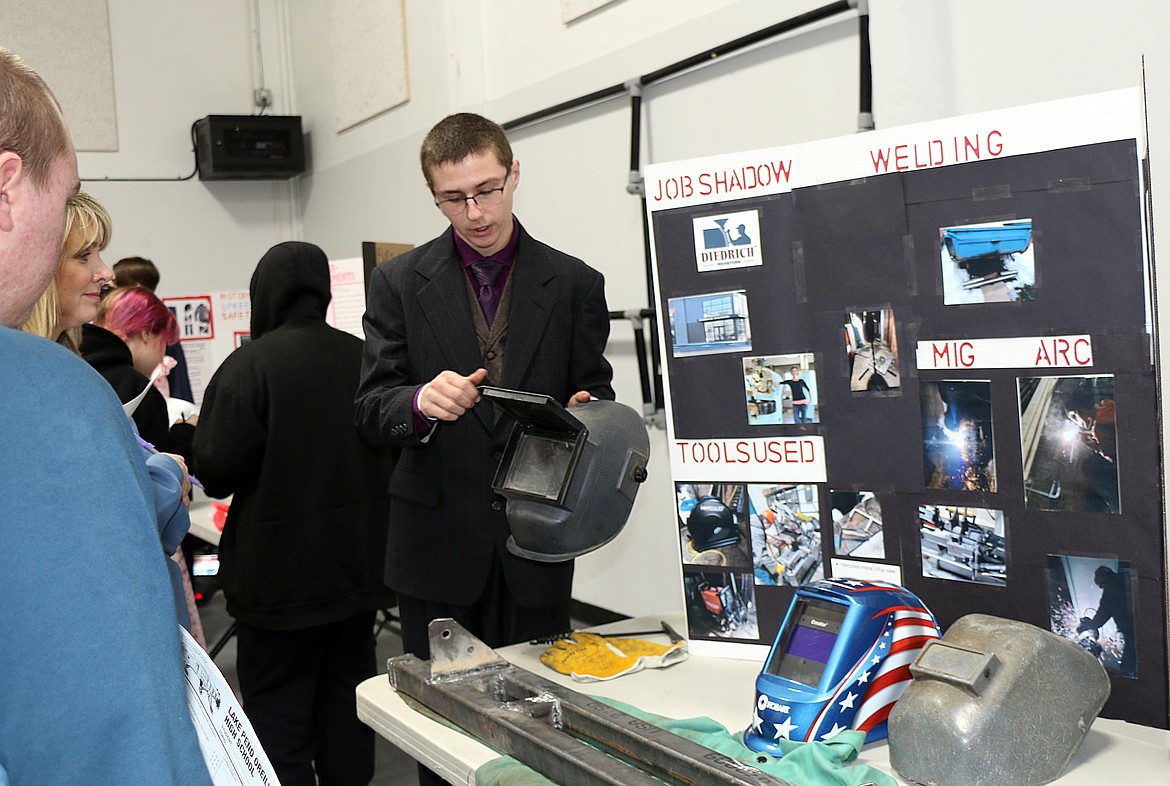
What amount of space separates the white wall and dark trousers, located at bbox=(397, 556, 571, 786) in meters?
1.57

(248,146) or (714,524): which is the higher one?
(248,146)

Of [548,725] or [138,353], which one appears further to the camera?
[138,353]

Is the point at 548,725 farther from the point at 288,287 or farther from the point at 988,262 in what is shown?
the point at 288,287

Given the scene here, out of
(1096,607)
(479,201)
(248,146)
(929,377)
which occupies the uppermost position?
(248,146)

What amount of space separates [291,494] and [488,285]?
3.13ft

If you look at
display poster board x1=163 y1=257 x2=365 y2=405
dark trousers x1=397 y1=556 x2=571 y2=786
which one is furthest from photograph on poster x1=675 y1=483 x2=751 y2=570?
display poster board x1=163 y1=257 x2=365 y2=405

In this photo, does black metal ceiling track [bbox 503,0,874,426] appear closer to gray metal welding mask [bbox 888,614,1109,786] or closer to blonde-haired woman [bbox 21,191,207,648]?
blonde-haired woman [bbox 21,191,207,648]

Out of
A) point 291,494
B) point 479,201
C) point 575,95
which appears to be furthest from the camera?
point 575,95

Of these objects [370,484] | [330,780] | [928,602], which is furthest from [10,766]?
[330,780]

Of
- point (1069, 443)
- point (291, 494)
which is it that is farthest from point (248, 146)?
point (1069, 443)

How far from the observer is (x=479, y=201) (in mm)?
1941

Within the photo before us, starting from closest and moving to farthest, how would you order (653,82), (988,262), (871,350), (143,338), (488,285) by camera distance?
1. (988,262)
2. (871,350)
3. (488,285)
4. (143,338)
5. (653,82)

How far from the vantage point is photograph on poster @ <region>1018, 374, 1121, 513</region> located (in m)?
1.36

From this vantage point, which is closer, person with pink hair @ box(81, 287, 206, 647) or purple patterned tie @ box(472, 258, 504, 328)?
purple patterned tie @ box(472, 258, 504, 328)
